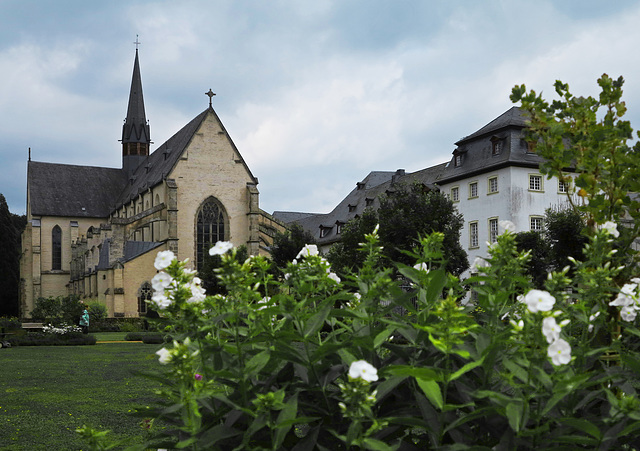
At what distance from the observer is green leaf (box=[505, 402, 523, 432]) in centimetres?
235

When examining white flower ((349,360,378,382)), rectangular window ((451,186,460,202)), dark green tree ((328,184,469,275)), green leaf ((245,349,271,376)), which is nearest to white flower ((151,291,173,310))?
green leaf ((245,349,271,376))

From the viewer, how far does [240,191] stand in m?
57.7

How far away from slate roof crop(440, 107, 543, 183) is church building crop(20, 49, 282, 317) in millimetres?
17137

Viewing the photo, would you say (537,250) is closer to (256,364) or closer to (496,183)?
(496,183)

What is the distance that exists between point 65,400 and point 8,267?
7144 centimetres

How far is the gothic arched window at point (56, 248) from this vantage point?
235ft

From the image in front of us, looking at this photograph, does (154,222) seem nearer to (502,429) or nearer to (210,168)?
(210,168)

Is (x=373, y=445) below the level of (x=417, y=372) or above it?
below

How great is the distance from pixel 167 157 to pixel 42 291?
2282 cm

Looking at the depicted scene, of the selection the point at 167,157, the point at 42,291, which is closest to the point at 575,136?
the point at 167,157

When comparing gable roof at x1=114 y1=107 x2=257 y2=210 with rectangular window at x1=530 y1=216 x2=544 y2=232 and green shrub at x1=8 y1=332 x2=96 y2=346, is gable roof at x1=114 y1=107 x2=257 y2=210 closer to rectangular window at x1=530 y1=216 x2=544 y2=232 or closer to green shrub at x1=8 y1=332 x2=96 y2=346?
rectangular window at x1=530 y1=216 x2=544 y2=232

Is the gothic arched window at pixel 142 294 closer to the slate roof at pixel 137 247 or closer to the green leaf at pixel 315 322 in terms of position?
the slate roof at pixel 137 247

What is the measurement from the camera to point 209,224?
184ft

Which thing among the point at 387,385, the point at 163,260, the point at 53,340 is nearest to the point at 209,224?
the point at 53,340
